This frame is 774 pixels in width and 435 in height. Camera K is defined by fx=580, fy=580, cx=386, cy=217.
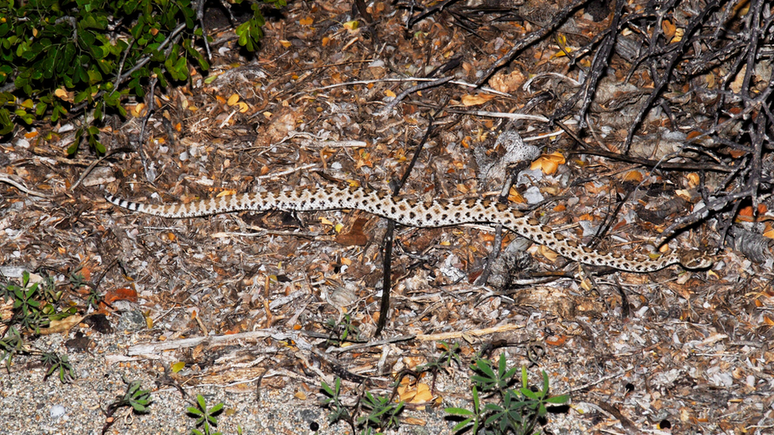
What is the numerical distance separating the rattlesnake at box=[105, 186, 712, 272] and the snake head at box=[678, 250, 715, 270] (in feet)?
1.99

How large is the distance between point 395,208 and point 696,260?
10.7ft

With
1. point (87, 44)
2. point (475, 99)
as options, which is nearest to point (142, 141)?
point (87, 44)

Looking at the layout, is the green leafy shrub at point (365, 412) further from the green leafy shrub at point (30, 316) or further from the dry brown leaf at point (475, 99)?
the dry brown leaf at point (475, 99)

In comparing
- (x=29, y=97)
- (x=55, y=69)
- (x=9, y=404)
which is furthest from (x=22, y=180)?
(x=9, y=404)

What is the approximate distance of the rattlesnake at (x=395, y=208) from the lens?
21.2 feet

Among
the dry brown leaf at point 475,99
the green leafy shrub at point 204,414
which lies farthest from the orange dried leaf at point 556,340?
the dry brown leaf at point 475,99

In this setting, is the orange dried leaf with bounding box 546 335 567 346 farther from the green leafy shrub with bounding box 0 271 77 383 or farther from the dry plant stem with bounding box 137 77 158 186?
the dry plant stem with bounding box 137 77 158 186

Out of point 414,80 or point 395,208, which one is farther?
point 414,80

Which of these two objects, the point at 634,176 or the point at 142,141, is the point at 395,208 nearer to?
the point at 634,176

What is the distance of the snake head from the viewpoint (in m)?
6.02

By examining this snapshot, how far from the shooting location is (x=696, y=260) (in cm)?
603

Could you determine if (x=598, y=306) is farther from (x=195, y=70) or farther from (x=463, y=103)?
(x=195, y=70)

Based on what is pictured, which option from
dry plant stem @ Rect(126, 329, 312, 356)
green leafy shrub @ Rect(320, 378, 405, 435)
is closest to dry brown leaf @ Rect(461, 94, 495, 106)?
dry plant stem @ Rect(126, 329, 312, 356)

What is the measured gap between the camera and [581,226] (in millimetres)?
6840
